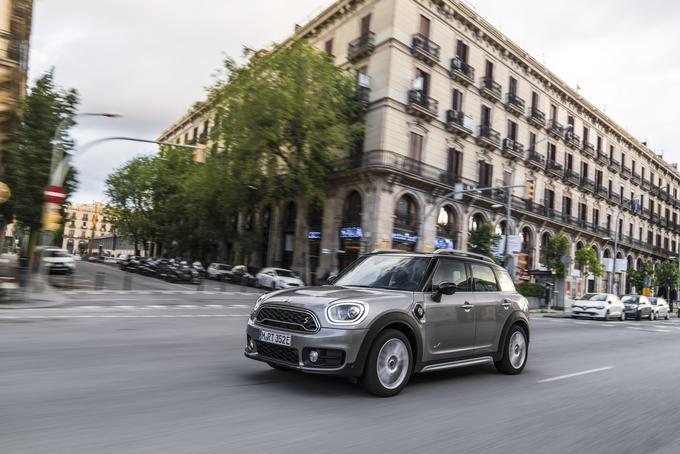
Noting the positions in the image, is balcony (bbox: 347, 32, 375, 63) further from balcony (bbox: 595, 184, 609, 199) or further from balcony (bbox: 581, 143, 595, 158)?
balcony (bbox: 595, 184, 609, 199)

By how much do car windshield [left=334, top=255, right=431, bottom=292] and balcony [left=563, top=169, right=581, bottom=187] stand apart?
44403mm

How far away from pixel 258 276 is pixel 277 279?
2.49 m

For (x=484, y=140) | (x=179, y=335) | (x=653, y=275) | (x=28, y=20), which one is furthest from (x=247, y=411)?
(x=653, y=275)

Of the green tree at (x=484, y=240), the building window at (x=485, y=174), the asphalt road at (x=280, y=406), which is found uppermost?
the building window at (x=485, y=174)

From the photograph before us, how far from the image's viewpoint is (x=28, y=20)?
2073cm

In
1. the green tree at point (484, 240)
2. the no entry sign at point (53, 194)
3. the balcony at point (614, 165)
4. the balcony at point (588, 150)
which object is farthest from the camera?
the balcony at point (614, 165)

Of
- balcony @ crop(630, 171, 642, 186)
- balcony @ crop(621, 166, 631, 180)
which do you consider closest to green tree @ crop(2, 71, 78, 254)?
balcony @ crop(621, 166, 631, 180)

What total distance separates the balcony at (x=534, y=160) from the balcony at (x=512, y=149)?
700 mm

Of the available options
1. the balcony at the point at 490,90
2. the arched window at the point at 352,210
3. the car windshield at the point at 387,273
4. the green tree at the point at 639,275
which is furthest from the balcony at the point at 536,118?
the car windshield at the point at 387,273

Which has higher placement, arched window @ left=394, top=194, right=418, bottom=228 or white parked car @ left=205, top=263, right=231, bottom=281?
arched window @ left=394, top=194, right=418, bottom=228

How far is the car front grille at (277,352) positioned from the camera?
17.0 ft

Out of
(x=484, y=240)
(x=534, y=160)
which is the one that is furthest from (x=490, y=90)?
(x=484, y=240)

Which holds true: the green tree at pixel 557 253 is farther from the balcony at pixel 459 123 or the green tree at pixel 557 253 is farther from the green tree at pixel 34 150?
the green tree at pixel 34 150

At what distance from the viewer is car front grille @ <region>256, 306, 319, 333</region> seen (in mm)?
5138
